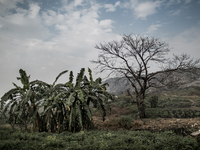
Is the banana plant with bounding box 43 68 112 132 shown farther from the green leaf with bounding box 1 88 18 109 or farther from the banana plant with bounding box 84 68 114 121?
the green leaf with bounding box 1 88 18 109

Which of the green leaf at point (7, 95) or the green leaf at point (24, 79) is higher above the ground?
the green leaf at point (24, 79)

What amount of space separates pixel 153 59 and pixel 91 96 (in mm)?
7942

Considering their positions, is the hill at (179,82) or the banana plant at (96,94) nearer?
the banana plant at (96,94)

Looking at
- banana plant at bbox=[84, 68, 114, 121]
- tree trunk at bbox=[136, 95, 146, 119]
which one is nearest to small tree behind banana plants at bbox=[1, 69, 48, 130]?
banana plant at bbox=[84, 68, 114, 121]

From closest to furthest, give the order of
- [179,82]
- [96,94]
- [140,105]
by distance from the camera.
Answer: [96,94]
[140,105]
[179,82]

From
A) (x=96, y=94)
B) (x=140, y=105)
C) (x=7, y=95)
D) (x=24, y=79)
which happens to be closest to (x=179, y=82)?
(x=140, y=105)

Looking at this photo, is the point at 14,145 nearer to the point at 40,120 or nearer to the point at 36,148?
the point at 36,148

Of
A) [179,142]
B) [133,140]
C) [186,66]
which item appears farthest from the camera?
[186,66]

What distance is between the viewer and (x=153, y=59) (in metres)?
13.7

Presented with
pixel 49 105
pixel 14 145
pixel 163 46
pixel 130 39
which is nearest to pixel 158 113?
pixel 163 46

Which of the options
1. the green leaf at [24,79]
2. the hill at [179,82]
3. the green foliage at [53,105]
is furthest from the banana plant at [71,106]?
the hill at [179,82]

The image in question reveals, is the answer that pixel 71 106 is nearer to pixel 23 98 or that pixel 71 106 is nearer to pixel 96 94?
pixel 96 94

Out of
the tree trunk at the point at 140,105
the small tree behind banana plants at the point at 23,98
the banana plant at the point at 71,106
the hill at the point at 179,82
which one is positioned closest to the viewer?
the banana plant at the point at 71,106

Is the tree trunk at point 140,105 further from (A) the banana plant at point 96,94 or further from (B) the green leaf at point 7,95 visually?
(B) the green leaf at point 7,95
